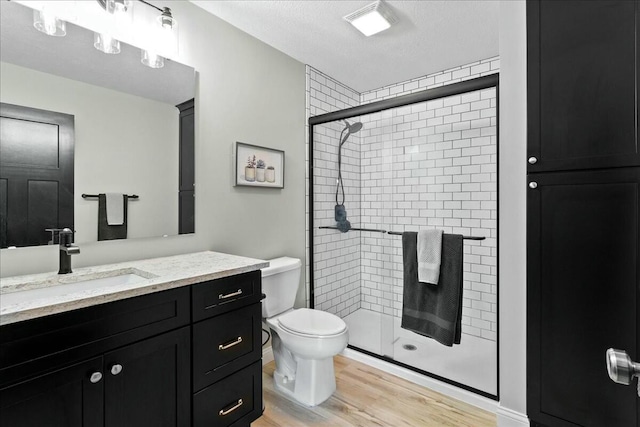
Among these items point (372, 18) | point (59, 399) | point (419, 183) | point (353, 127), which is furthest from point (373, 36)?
point (59, 399)

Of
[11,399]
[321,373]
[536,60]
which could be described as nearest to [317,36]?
[536,60]

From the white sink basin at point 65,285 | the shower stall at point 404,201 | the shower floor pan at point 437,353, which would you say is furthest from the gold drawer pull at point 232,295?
the shower floor pan at point 437,353

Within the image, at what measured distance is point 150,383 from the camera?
4.22 ft

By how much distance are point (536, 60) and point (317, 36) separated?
5.12 ft

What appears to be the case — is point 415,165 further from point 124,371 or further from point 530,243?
point 124,371

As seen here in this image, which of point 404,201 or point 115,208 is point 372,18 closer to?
point 404,201

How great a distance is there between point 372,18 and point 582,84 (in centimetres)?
137

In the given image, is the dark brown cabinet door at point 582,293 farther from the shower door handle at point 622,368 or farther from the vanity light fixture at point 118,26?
the vanity light fixture at point 118,26

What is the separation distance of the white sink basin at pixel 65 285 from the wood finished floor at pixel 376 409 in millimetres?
1091

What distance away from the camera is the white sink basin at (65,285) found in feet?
4.14

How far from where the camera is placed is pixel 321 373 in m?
1.99

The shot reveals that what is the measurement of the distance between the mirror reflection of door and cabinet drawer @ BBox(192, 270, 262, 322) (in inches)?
29.8

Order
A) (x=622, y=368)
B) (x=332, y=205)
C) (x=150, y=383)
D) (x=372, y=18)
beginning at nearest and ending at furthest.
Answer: (x=622, y=368) < (x=150, y=383) < (x=372, y=18) < (x=332, y=205)

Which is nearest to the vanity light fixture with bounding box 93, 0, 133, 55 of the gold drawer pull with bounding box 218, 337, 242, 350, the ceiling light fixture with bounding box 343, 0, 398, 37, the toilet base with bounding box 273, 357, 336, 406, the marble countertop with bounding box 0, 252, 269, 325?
the marble countertop with bounding box 0, 252, 269, 325
